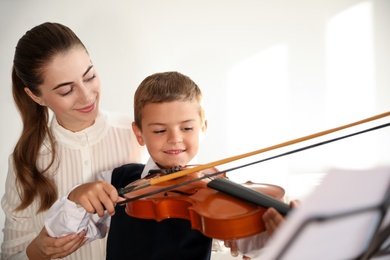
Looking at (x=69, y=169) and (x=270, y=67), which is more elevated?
(x=270, y=67)

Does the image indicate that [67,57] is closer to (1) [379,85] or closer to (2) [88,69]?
(2) [88,69]

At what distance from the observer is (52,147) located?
4.30 ft

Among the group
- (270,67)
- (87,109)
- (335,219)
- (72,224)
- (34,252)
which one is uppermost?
(270,67)

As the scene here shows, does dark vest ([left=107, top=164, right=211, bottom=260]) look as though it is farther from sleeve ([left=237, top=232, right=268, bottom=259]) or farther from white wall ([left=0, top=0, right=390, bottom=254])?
white wall ([left=0, top=0, right=390, bottom=254])

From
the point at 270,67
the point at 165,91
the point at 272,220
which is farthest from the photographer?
the point at 270,67

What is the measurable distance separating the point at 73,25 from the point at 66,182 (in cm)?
72

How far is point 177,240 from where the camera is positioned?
1027 millimetres

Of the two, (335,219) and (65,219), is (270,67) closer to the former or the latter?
(65,219)

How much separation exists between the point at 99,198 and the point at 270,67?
55.4 inches

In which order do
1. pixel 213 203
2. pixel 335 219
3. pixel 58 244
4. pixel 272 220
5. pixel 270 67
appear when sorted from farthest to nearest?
pixel 270 67
pixel 58 244
pixel 213 203
pixel 272 220
pixel 335 219

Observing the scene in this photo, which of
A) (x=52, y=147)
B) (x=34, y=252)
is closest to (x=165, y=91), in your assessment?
(x=52, y=147)

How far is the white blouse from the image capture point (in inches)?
51.6

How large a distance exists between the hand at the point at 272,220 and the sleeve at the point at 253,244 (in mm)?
197

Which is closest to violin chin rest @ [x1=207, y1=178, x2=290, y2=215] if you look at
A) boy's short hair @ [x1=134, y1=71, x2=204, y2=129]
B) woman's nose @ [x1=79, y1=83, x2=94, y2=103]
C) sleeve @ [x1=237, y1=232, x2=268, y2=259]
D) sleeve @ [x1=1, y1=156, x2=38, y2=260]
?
sleeve @ [x1=237, y1=232, x2=268, y2=259]
